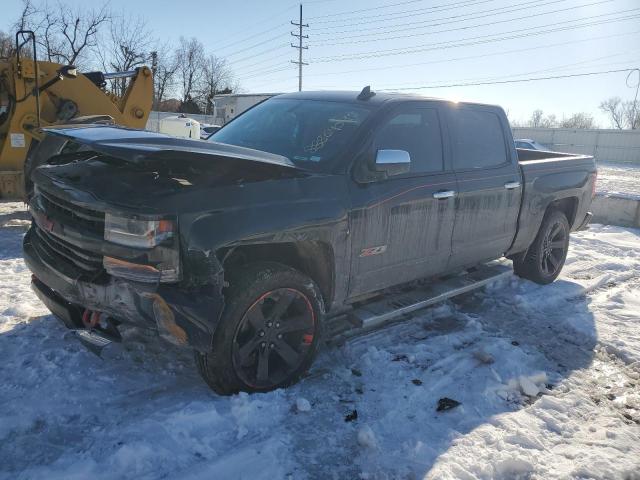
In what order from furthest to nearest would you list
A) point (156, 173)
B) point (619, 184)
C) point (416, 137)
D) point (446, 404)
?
point (619, 184) < point (416, 137) < point (446, 404) < point (156, 173)

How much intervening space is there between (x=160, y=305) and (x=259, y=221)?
703 millimetres

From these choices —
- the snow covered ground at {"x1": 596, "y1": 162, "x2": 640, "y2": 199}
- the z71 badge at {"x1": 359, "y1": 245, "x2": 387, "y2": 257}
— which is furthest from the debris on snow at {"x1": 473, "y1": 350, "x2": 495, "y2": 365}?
the snow covered ground at {"x1": 596, "y1": 162, "x2": 640, "y2": 199}

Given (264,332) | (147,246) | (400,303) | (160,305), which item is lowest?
(400,303)

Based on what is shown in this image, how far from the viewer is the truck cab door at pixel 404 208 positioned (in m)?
3.59

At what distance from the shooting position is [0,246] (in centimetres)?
628

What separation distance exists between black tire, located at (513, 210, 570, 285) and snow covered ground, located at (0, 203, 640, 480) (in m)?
1.31

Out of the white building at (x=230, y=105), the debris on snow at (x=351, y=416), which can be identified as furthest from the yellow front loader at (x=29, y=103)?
the white building at (x=230, y=105)

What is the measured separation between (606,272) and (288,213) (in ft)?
17.2

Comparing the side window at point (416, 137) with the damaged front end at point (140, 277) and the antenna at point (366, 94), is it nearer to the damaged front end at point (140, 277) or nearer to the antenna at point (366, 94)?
the antenna at point (366, 94)

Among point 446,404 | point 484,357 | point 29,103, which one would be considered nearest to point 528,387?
point 484,357

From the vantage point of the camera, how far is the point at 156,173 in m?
3.05

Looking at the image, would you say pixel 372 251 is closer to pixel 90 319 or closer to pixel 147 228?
pixel 147 228

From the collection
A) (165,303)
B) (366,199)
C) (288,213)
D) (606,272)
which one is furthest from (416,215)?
(606,272)

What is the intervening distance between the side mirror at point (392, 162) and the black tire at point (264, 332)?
3.01 feet
